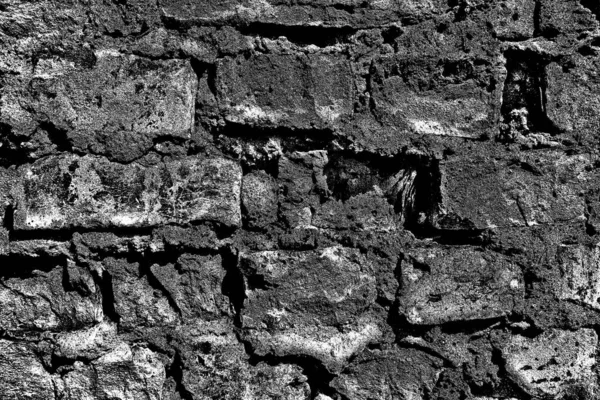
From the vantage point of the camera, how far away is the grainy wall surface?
1073mm

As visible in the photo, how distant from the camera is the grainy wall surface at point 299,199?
1073 mm

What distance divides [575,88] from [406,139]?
0.32m

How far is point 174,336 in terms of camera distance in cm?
113

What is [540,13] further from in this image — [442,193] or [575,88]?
[442,193]

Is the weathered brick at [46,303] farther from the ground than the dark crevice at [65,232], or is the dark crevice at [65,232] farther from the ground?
the dark crevice at [65,232]

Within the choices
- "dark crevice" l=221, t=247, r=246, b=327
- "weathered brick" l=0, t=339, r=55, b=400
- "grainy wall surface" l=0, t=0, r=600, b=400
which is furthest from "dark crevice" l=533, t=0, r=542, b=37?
"weathered brick" l=0, t=339, r=55, b=400

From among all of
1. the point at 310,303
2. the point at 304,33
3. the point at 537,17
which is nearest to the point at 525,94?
the point at 537,17

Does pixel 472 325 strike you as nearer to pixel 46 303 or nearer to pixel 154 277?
pixel 154 277

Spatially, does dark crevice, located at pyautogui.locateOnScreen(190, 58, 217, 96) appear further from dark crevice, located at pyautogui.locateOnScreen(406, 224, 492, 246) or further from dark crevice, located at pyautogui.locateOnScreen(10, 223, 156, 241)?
dark crevice, located at pyautogui.locateOnScreen(406, 224, 492, 246)

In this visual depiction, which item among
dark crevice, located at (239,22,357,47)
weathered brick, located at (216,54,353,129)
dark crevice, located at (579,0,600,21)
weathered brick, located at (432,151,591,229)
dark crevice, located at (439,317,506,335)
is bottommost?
dark crevice, located at (439,317,506,335)

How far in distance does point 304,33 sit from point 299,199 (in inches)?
10.4

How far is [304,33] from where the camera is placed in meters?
1.15

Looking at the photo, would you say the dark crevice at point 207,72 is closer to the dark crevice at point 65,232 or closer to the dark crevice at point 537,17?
the dark crevice at point 65,232

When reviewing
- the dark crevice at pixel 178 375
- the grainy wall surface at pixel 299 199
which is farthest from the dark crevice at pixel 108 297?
the dark crevice at pixel 178 375
